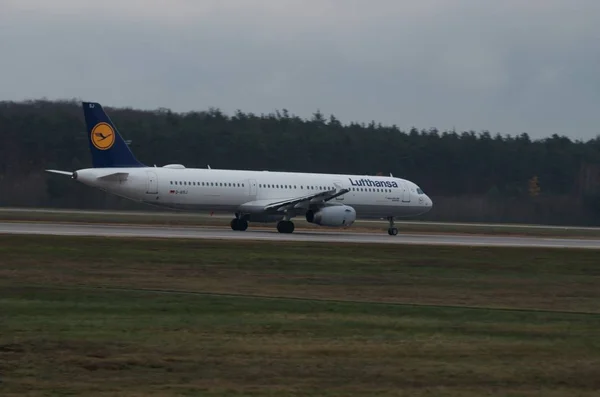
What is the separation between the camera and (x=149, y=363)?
13.2m

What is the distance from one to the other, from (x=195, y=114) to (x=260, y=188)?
49.7 metres

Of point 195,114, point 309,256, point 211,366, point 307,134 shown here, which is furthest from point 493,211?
point 211,366

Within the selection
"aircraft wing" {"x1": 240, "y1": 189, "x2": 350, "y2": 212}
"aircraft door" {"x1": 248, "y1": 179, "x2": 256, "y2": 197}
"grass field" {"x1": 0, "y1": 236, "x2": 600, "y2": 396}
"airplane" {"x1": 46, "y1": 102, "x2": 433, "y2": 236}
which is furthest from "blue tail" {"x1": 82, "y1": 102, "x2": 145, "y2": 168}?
"grass field" {"x1": 0, "y1": 236, "x2": 600, "y2": 396}

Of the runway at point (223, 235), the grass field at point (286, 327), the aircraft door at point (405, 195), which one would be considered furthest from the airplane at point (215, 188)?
the grass field at point (286, 327)

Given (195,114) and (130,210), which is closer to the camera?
(130,210)

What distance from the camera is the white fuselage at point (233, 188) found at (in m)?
47.1

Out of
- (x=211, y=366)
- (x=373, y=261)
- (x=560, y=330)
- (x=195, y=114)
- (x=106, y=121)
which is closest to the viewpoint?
(x=211, y=366)

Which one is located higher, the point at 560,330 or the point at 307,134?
the point at 307,134

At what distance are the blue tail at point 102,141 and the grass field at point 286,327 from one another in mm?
16694

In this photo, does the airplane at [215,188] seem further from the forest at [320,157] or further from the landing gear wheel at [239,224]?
the forest at [320,157]

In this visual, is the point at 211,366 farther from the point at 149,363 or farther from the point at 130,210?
the point at 130,210

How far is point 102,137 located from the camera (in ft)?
156

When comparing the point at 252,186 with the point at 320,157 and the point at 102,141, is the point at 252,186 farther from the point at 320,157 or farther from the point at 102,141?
the point at 320,157

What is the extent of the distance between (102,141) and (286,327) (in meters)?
32.3
